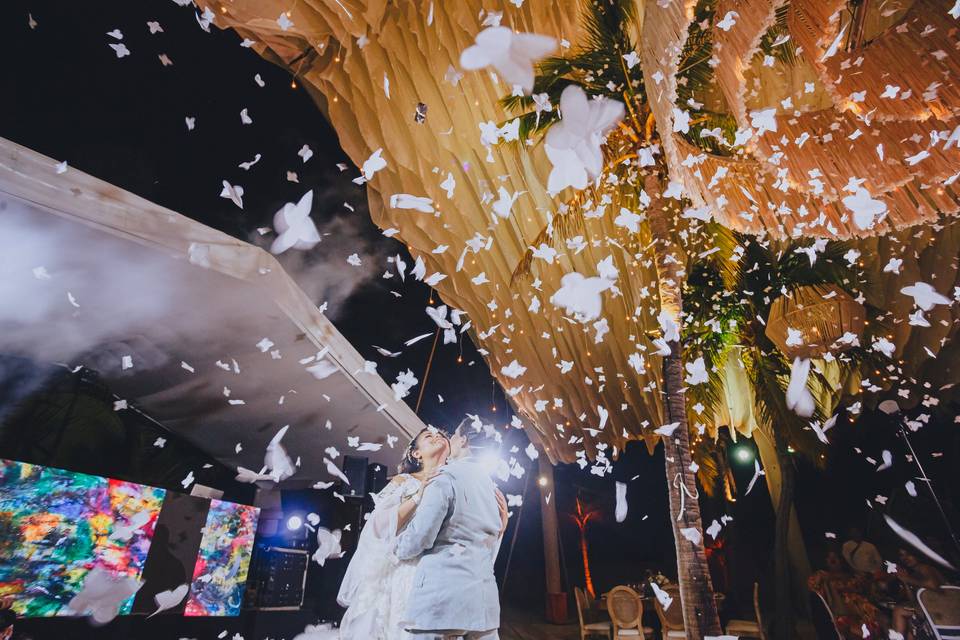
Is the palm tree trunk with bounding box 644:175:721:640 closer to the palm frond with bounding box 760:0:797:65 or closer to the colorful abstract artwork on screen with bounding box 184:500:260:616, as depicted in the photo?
the palm frond with bounding box 760:0:797:65

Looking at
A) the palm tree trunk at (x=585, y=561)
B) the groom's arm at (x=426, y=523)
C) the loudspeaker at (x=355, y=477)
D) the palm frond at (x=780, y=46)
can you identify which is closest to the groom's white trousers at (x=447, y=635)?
the groom's arm at (x=426, y=523)

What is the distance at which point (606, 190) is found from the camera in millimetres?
6121

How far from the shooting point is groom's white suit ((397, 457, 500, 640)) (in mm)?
1974

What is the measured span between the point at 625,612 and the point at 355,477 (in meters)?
4.54

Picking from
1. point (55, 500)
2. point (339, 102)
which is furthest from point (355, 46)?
point (55, 500)

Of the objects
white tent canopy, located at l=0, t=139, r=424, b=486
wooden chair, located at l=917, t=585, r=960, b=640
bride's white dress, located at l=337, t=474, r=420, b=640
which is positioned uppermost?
white tent canopy, located at l=0, t=139, r=424, b=486

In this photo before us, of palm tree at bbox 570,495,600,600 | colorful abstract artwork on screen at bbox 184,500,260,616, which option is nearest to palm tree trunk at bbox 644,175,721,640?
colorful abstract artwork on screen at bbox 184,500,260,616

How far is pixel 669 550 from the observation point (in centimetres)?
1427

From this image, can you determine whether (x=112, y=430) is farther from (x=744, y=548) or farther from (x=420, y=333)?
(x=744, y=548)

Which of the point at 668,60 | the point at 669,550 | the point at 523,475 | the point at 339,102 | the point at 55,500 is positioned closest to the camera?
the point at 668,60

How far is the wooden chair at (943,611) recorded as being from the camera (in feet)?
11.0

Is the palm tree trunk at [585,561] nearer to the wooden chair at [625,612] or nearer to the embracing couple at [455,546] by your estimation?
the wooden chair at [625,612]

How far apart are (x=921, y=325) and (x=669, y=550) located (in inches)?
377

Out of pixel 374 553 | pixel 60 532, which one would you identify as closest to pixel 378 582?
pixel 374 553
